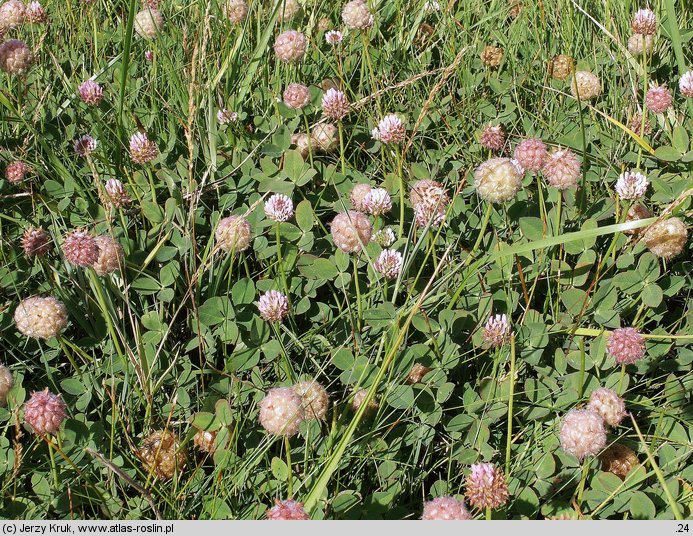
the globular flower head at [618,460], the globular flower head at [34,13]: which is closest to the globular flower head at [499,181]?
the globular flower head at [618,460]

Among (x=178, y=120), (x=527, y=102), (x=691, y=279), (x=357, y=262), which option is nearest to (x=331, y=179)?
(x=357, y=262)

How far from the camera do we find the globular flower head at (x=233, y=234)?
5.92 feet

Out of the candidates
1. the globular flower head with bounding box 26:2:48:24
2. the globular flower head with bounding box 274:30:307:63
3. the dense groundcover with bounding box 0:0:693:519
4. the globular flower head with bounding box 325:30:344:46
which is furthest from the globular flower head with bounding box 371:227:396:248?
the globular flower head with bounding box 26:2:48:24

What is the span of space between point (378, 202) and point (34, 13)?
138 cm

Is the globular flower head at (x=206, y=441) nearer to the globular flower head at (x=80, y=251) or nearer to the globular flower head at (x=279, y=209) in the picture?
the globular flower head at (x=80, y=251)

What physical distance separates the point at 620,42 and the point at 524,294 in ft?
3.65

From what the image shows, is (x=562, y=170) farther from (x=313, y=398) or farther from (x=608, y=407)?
(x=313, y=398)

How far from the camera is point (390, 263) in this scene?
1862 millimetres

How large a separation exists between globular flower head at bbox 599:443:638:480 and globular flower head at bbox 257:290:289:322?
2.48 feet

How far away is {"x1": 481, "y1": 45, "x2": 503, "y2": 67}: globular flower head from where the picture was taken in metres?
2.61

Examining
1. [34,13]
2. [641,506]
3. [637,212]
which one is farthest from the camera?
[34,13]

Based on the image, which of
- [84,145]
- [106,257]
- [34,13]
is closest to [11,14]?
[34,13]

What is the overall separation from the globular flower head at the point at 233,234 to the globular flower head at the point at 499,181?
0.54 meters

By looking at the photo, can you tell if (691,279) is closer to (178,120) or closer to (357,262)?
(357,262)
